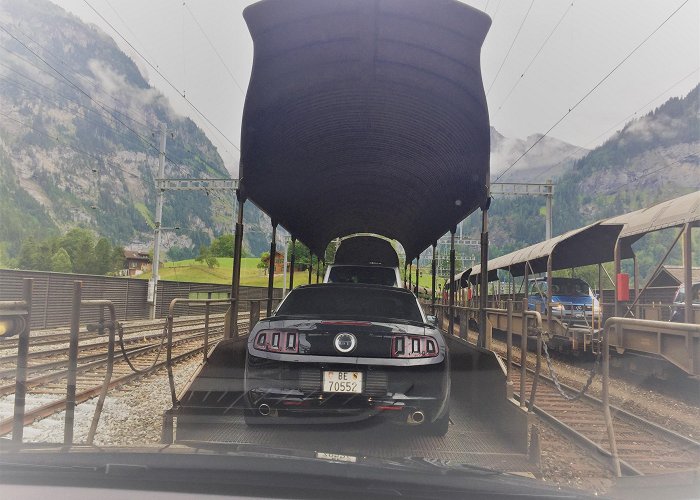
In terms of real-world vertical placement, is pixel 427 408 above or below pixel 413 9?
below

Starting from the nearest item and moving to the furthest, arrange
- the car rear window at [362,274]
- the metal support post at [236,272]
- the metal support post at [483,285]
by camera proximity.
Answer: the metal support post at [483,285] → the metal support post at [236,272] → the car rear window at [362,274]

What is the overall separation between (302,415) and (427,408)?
3.38 ft

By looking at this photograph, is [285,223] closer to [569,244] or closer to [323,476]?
[569,244]

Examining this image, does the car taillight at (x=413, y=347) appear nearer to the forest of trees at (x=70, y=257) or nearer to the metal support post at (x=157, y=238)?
the metal support post at (x=157, y=238)

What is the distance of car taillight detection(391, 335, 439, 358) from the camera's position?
4.71 m

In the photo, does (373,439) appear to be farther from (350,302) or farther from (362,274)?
(362,274)

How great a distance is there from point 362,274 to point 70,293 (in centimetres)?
1618

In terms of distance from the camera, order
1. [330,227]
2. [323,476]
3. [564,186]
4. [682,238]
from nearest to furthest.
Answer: [323,476], [682,238], [330,227], [564,186]

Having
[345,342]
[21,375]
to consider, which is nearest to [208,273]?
[345,342]

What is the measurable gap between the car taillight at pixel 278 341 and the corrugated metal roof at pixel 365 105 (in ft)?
8.61

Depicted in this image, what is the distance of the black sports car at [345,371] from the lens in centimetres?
462

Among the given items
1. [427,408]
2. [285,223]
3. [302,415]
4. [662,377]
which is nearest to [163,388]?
[285,223]

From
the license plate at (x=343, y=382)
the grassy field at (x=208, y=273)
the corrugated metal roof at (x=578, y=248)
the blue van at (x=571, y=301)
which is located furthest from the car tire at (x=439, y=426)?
the grassy field at (x=208, y=273)

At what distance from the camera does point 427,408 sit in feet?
15.4
